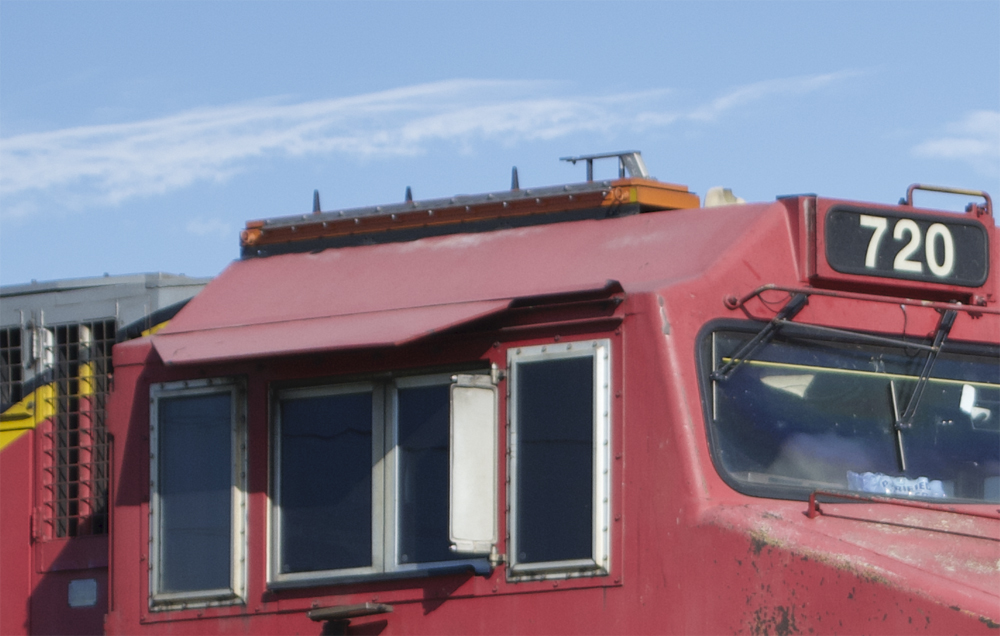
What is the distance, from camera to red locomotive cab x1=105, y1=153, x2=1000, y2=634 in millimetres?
6270

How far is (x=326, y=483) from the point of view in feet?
23.5

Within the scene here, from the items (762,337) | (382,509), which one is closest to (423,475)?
(382,509)

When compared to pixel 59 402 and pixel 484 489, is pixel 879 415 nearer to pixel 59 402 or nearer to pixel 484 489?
pixel 484 489

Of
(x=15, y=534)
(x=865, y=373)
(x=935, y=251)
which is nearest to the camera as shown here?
(x=865, y=373)

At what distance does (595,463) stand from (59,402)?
3.64m

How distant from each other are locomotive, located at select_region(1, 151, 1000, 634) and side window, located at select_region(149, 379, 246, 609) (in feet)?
0.04

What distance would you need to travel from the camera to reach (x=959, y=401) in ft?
23.4

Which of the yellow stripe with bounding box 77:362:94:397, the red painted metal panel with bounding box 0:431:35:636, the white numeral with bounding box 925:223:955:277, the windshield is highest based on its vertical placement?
the white numeral with bounding box 925:223:955:277

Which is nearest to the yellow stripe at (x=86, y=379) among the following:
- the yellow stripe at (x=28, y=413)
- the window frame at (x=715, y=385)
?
the yellow stripe at (x=28, y=413)

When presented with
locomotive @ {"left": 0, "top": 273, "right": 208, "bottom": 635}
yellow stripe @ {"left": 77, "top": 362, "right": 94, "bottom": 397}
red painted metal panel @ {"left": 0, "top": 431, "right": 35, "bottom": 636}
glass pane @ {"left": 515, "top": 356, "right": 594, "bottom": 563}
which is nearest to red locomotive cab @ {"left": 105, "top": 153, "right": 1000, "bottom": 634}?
glass pane @ {"left": 515, "top": 356, "right": 594, "bottom": 563}

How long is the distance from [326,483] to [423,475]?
486mm

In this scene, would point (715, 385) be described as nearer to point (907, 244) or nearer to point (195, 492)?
point (907, 244)

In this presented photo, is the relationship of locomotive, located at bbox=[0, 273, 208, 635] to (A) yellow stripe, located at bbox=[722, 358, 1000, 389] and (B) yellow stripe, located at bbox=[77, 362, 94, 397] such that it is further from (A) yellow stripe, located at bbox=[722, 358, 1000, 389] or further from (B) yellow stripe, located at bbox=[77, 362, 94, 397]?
(A) yellow stripe, located at bbox=[722, 358, 1000, 389]

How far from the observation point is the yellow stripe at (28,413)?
8961mm
